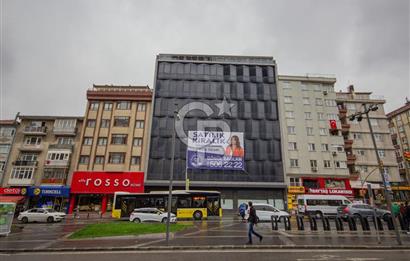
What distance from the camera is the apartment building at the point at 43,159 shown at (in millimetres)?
35281

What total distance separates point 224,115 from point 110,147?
2054 cm

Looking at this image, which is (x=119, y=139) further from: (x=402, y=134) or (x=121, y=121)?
(x=402, y=134)

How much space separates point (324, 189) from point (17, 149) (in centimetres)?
5092

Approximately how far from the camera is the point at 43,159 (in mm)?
38469

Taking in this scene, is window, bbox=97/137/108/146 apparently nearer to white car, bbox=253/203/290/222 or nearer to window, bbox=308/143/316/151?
white car, bbox=253/203/290/222

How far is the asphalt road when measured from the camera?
8461 millimetres

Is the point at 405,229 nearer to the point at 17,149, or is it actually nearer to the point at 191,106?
the point at 191,106

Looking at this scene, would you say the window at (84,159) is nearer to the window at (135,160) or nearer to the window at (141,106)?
the window at (135,160)

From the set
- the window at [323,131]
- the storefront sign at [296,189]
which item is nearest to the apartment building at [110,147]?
the storefront sign at [296,189]

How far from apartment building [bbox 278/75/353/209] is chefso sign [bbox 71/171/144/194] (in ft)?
80.0

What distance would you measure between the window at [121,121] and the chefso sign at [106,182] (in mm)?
8711

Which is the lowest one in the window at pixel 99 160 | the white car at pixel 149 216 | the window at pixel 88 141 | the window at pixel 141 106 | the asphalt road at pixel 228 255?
the asphalt road at pixel 228 255

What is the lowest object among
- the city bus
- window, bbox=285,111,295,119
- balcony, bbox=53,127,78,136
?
the city bus

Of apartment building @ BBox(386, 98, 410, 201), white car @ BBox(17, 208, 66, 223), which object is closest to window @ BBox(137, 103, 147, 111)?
white car @ BBox(17, 208, 66, 223)
